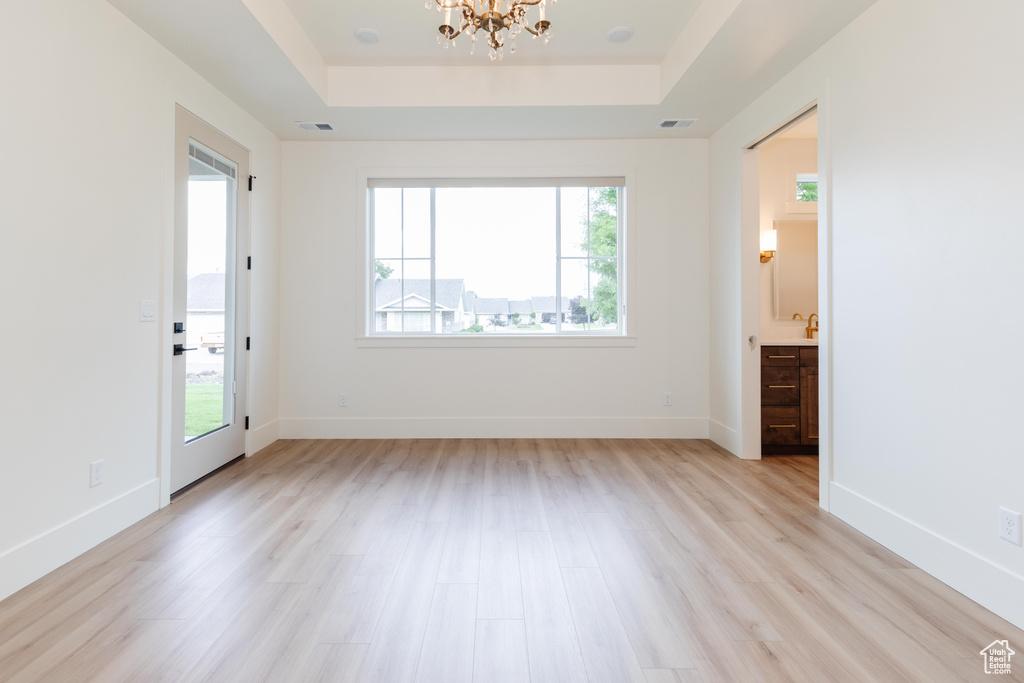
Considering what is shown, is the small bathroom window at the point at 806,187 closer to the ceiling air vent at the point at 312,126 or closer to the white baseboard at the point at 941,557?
the white baseboard at the point at 941,557

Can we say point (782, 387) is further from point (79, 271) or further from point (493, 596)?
point (79, 271)

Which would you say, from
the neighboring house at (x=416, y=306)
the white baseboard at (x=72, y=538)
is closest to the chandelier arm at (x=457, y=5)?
the neighboring house at (x=416, y=306)

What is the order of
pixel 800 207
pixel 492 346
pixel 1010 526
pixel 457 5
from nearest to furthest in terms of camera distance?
1. pixel 1010 526
2. pixel 457 5
3. pixel 800 207
4. pixel 492 346

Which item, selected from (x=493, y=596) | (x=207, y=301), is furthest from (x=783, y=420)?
(x=207, y=301)

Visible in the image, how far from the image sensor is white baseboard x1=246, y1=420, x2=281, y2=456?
408 centimetres

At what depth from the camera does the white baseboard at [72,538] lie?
201 centimetres

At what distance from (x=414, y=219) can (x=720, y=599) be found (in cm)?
394

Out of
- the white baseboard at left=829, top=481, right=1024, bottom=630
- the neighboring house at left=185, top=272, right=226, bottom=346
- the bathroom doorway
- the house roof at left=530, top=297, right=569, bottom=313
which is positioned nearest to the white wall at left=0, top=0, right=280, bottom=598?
the neighboring house at left=185, top=272, right=226, bottom=346

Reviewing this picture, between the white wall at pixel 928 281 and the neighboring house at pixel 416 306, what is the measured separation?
3002 mm

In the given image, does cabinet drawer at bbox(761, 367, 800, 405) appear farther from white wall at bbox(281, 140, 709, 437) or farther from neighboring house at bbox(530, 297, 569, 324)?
neighboring house at bbox(530, 297, 569, 324)

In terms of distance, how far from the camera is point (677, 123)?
4.23 m

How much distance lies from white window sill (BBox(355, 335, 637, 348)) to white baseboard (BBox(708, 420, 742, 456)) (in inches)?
40.0
